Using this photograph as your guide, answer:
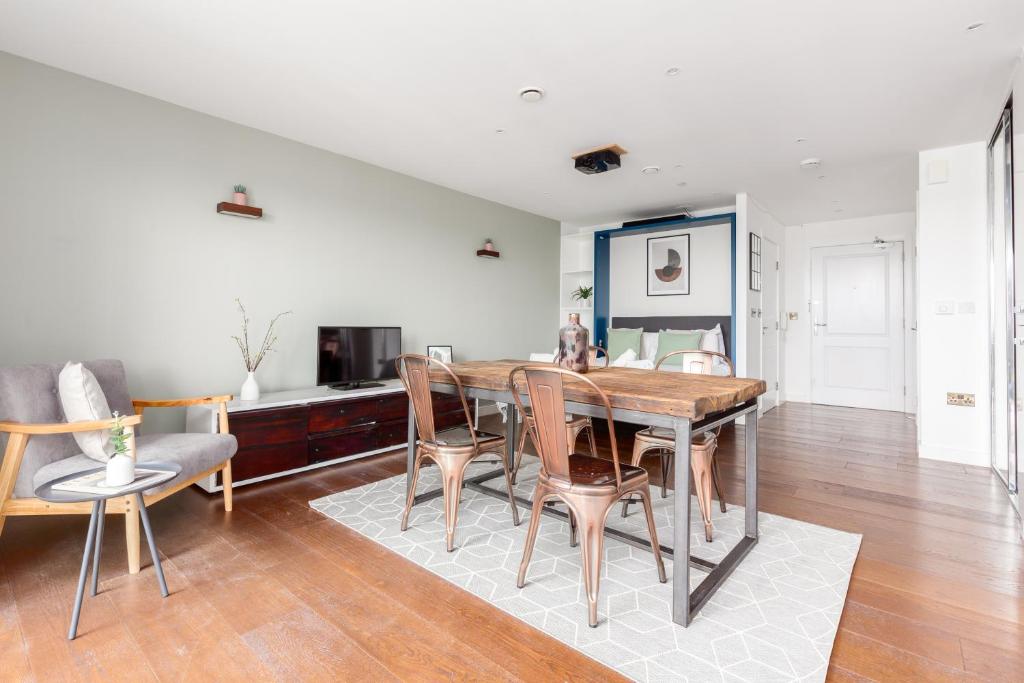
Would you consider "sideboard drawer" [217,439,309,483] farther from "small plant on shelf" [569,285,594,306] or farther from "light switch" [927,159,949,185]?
"light switch" [927,159,949,185]

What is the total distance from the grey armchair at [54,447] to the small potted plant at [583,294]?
4.99 m

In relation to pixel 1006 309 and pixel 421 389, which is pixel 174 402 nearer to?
pixel 421 389

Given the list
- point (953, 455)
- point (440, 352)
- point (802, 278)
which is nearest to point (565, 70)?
point (440, 352)

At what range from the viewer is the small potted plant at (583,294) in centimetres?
679

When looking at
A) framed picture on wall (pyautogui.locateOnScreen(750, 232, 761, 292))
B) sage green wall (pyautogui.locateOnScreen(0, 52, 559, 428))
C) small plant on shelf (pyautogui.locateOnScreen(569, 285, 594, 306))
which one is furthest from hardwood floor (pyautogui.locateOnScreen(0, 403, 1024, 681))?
small plant on shelf (pyautogui.locateOnScreen(569, 285, 594, 306))

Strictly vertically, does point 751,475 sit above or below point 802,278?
below

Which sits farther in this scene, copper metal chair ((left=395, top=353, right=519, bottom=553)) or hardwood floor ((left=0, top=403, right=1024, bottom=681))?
copper metal chair ((left=395, top=353, right=519, bottom=553))

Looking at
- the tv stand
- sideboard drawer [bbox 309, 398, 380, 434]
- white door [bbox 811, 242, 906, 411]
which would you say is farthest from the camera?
white door [bbox 811, 242, 906, 411]

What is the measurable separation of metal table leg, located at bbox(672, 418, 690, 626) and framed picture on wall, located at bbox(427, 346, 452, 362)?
3.48 m

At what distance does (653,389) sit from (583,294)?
493 centimetres

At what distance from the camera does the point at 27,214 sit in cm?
273

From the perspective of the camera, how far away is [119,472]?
1.80 m

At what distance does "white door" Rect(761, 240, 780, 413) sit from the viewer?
592 cm

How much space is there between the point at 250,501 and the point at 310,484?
0.40 m
